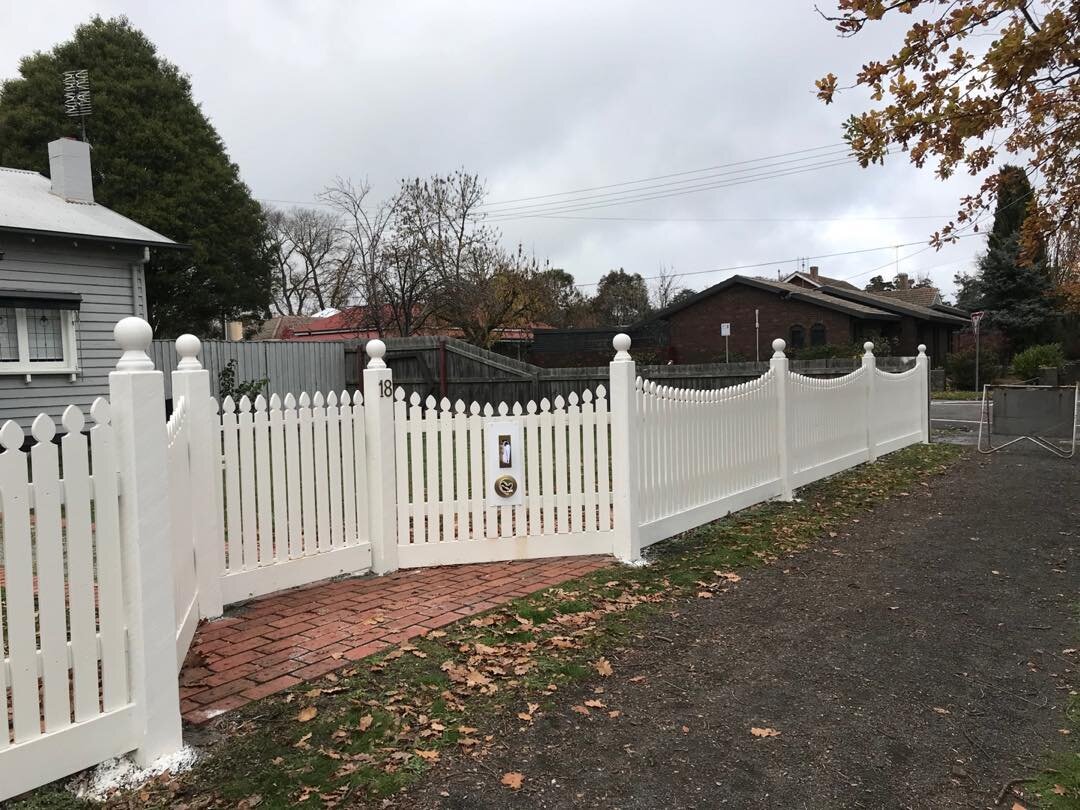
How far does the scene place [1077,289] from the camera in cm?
1117

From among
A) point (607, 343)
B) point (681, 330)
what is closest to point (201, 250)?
point (607, 343)

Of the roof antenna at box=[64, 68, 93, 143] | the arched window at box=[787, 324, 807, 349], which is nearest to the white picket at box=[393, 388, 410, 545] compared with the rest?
the roof antenna at box=[64, 68, 93, 143]

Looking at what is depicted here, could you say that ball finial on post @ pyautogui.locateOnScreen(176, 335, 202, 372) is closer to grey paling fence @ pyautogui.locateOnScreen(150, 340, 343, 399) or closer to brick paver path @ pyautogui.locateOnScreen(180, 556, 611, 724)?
brick paver path @ pyautogui.locateOnScreen(180, 556, 611, 724)

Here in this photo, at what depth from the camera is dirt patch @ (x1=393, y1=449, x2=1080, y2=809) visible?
2.88 metres

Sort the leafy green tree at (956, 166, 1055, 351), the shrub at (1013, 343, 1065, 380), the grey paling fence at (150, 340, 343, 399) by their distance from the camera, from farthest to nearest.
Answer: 1. the leafy green tree at (956, 166, 1055, 351)
2. the shrub at (1013, 343, 1065, 380)
3. the grey paling fence at (150, 340, 343, 399)

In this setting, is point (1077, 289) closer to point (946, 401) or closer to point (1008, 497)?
point (1008, 497)

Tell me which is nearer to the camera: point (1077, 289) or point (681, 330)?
point (1077, 289)

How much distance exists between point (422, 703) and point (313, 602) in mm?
1740

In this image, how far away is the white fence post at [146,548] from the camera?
9.64ft

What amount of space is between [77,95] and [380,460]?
21.6 metres

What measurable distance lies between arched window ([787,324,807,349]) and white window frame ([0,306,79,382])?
26398 mm

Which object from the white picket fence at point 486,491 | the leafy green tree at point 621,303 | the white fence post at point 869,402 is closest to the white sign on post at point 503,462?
the white picket fence at point 486,491

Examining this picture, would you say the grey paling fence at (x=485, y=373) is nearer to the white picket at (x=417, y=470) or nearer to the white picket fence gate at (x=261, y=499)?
the white picket fence gate at (x=261, y=499)

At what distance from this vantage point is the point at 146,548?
2.98 metres
